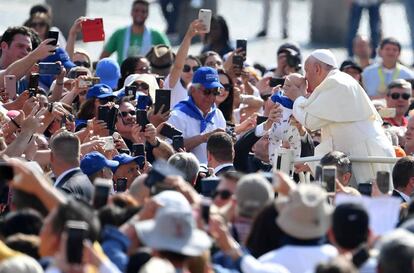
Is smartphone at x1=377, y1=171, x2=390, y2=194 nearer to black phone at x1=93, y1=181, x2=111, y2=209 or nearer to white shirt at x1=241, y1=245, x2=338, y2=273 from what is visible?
white shirt at x1=241, y1=245, x2=338, y2=273

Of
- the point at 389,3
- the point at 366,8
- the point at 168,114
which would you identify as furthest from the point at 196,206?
the point at 389,3

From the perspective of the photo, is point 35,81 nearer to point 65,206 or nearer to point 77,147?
point 77,147

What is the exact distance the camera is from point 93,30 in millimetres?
17312

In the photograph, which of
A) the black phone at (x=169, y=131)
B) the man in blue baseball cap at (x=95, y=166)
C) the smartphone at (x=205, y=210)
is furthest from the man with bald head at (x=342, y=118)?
the smartphone at (x=205, y=210)

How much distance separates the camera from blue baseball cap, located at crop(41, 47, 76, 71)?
55.0 feet

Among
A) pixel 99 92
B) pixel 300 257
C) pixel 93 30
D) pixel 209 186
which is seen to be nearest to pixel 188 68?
pixel 93 30

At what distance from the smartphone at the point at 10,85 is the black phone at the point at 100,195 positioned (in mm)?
4825

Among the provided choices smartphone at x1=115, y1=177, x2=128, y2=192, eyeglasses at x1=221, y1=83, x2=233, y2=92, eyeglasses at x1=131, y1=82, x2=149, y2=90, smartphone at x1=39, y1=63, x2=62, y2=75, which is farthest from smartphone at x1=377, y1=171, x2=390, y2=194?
eyeglasses at x1=221, y1=83, x2=233, y2=92

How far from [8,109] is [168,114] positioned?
1.43 m

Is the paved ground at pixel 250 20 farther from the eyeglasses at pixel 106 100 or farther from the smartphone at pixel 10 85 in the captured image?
the eyeglasses at pixel 106 100

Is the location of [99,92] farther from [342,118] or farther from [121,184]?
[342,118]

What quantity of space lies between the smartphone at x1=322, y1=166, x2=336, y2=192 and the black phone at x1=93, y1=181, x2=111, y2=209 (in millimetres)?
2042

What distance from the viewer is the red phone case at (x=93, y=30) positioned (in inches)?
680

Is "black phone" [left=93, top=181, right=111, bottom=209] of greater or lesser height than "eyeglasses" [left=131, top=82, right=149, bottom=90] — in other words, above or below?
above
